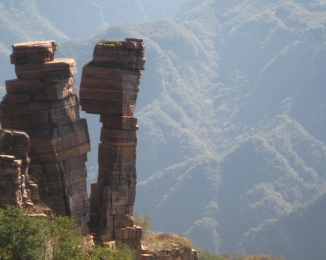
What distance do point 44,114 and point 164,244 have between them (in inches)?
345

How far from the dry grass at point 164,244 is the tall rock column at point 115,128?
1.19 meters

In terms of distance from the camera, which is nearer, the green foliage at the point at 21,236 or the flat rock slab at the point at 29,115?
the green foliage at the point at 21,236

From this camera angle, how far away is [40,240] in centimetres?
2744

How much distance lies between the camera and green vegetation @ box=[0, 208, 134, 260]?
26.9 m

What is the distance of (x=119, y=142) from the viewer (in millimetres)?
35750

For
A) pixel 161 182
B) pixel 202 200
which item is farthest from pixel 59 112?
pixel 161 182

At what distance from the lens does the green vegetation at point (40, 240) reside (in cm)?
2691

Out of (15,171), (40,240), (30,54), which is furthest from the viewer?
(30,54)

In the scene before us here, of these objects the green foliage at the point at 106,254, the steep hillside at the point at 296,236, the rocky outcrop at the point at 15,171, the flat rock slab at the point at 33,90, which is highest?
the steep hillside at the point at 296,236

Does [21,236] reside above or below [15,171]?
below

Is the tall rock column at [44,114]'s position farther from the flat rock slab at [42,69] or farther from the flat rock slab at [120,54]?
the flat rock slab at [120,54]

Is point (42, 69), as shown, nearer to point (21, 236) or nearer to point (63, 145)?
point (63, 145)

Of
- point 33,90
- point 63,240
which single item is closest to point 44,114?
point 33,90

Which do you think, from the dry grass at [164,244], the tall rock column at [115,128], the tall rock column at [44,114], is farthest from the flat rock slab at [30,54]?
the dry grass at [164,244]
